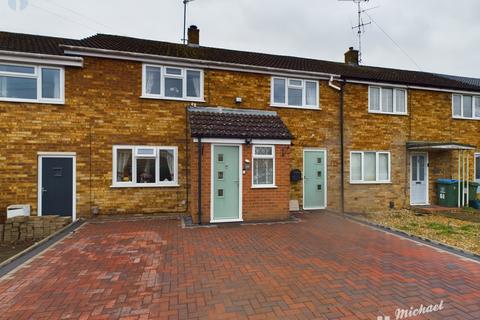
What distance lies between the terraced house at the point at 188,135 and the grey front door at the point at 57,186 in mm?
30

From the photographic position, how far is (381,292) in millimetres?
3674

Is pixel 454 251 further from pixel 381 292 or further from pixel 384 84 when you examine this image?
pixel 384 84

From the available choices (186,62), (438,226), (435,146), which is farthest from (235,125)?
(435,146)

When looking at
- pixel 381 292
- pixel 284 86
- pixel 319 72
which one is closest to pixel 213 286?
pixel 381 292

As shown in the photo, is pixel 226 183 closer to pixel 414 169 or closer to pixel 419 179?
pixel 414 169

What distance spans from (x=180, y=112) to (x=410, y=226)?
7942 mm

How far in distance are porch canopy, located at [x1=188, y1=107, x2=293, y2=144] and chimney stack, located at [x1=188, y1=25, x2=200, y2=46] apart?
529cm

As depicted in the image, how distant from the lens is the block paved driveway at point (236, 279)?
3.23 m

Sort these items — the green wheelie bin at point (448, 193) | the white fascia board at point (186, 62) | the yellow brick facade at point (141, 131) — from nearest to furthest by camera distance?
the yellow brick facade at point (141, 131) → the white fascia board at point (186, 62) → the green wheelie bin at point (448, 193)

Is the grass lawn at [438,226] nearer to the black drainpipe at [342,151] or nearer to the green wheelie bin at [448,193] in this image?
the black drainpipe at [342,151]

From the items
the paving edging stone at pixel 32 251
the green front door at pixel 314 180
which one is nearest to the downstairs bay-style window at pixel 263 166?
the green front door at pixel 314 180

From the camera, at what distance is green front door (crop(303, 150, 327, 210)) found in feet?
33.7

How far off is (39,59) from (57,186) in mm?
3747

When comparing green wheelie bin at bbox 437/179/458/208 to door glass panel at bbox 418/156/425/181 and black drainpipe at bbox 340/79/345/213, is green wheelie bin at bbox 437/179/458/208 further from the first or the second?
black drainpipe at bbox 340/79/345/213
